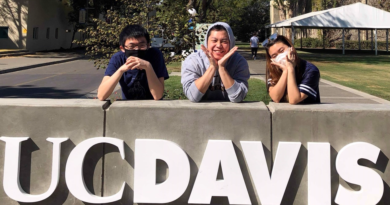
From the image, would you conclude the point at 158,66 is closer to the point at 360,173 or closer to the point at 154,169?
the point at 154,169

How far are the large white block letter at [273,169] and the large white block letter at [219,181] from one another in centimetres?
11

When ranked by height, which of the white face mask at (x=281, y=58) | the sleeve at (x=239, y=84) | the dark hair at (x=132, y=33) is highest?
the dark hair at (x=132, y=33)

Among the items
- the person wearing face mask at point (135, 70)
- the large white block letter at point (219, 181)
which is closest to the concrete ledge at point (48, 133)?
the person wearing face mask at point (135, 70)

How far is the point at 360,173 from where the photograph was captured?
3.29m

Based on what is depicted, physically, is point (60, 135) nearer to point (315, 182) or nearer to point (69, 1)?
point (315, 182)

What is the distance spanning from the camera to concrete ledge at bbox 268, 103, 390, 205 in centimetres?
338

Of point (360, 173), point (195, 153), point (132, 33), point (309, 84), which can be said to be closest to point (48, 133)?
point (132, 33)

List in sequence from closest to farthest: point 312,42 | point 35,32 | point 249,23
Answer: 1. point 35,32
2. point 312,42
3. point 249,23

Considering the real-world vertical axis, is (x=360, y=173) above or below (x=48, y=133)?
below

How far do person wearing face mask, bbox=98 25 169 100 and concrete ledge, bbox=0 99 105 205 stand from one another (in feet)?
0.90

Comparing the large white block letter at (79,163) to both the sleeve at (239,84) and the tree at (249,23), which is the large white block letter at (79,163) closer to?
the sleeve at (239,84)

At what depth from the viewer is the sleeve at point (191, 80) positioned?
346cm

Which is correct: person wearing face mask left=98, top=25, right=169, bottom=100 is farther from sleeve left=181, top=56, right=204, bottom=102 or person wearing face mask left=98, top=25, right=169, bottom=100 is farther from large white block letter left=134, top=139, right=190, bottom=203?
large white block letter left=134, top=139, right=190, bottom=203

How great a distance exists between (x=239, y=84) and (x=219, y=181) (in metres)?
0.81
